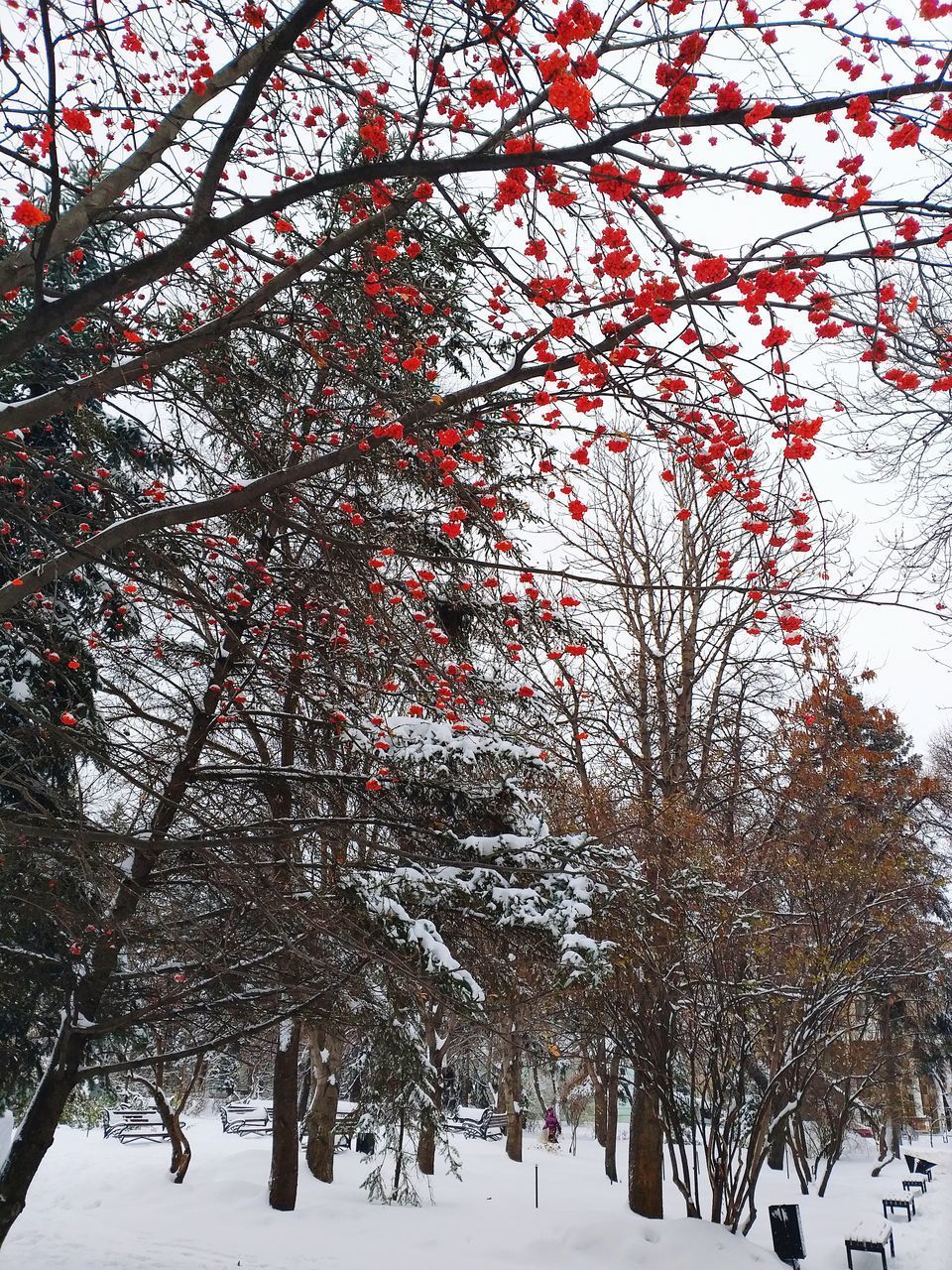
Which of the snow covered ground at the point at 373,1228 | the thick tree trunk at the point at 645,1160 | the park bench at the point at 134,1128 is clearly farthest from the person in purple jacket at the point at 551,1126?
the thick tree trunk at the point at 645,1160

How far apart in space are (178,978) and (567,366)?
6.51 meters

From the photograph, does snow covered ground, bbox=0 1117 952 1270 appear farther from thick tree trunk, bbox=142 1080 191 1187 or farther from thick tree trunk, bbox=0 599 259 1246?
thick tree trunk, bbox=0 599 259 1246

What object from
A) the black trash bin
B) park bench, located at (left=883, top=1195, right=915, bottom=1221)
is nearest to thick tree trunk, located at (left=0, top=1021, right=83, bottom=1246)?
the black trash bin

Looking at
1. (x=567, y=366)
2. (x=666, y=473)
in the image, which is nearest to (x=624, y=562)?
(x=666, y=473)

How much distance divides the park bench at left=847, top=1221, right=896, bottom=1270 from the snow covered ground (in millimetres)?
258

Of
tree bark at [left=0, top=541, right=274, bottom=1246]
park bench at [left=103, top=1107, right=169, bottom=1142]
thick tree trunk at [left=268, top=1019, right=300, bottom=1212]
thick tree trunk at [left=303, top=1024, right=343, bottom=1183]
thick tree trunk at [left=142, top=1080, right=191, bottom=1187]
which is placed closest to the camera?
tree bark at [left=0, top=541, right=274, bottom=1246]

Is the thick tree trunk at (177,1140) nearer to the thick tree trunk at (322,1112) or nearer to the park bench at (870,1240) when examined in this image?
the thick tree trunk at (322,1112)

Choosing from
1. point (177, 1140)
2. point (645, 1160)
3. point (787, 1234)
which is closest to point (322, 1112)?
point (177, 1140)

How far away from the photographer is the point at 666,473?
4.27 metres

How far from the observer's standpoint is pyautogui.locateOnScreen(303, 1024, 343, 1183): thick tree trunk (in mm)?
13531

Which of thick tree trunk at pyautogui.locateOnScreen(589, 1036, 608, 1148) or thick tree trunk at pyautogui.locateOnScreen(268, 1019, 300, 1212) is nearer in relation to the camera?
thick tree trunk at pyautogui.locateOnScreen(268, 1019, 300, 1212)

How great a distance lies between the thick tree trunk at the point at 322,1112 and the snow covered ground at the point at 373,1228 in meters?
0.28

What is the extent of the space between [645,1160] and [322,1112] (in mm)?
5212

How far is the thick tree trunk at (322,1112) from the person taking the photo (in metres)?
13.5
